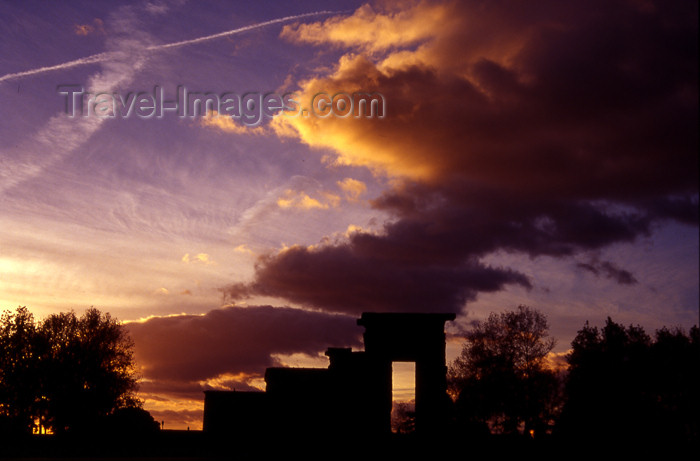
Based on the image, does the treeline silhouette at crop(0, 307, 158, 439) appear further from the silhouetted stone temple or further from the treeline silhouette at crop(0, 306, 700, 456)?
the silhouetted stone temple

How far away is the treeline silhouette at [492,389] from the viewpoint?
4022 cm

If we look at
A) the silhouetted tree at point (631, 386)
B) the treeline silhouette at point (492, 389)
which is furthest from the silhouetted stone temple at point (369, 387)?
the silhouetted tree at point (631, 386)

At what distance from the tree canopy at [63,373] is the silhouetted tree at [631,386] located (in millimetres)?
35239

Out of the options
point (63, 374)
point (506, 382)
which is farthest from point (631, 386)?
point (63, 374)

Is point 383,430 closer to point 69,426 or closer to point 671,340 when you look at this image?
point 671,340

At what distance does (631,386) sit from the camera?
143 ft

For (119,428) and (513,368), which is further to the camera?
(513,368)

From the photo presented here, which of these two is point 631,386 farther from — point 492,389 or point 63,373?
point 63,373

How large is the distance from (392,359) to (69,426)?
29.9m

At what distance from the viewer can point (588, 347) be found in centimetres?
4794

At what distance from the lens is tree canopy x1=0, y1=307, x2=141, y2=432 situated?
5022cm

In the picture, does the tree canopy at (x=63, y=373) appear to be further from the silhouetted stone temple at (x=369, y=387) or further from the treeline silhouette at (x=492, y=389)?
the silhouetted stone temple at (x=369, y=387)

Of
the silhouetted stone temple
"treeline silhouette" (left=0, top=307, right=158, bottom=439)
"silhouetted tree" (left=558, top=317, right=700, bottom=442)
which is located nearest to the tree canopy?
"treeline silhouette" (left=0, top=307, right=158, bottom=439)

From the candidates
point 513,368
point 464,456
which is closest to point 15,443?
point 464,456
